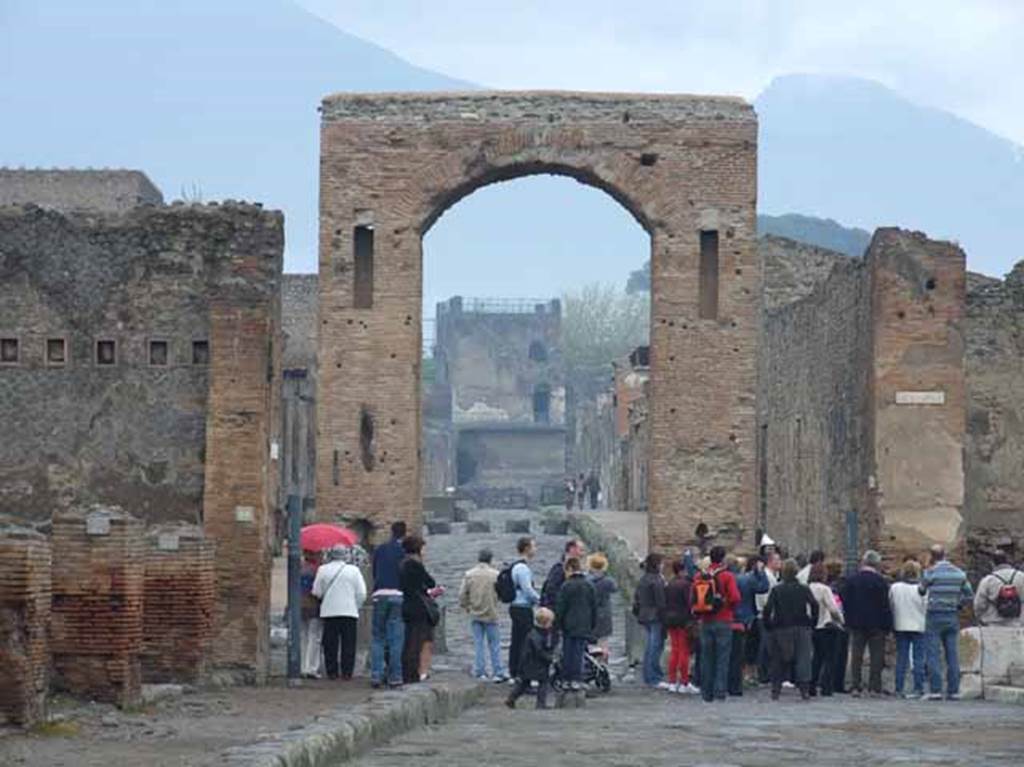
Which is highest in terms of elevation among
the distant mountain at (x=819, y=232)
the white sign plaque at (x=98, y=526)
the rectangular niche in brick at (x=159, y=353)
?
the distant mountain at (x=819, y=232)

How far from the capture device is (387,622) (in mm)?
19078

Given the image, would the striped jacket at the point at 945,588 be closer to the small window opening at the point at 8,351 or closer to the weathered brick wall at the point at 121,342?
the weathered brick wall at the point at 121,342

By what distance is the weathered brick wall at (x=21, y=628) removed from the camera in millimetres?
13531

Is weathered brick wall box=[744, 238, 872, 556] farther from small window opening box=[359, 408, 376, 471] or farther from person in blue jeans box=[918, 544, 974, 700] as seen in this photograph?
small window opening box=[359, 408, 376, 471]

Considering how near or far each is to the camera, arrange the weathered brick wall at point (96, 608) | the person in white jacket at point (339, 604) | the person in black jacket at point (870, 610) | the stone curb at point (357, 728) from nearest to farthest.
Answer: the stone curb at point (357, 728) → the weathered brick wall at point (96, 608) → the person in white jacket at point (339, 604) → the person in black jacket at point (870, 610)

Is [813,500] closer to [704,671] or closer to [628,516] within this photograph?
[704,671]

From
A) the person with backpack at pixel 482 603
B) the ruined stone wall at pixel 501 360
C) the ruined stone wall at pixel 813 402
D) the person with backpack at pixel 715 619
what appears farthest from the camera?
the ruined stone wall at pixel 501 360

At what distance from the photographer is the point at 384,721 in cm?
1471

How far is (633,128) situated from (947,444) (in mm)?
5634

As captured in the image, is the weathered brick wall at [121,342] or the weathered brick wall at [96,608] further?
the weathered brick wall at [121,342]

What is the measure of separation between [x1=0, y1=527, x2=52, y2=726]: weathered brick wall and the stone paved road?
1.92 meters

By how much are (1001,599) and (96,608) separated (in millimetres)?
8420

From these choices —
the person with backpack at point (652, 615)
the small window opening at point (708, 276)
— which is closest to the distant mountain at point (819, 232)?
the small window opening at point (708, 276)

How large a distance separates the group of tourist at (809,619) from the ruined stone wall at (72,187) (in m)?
30.0
